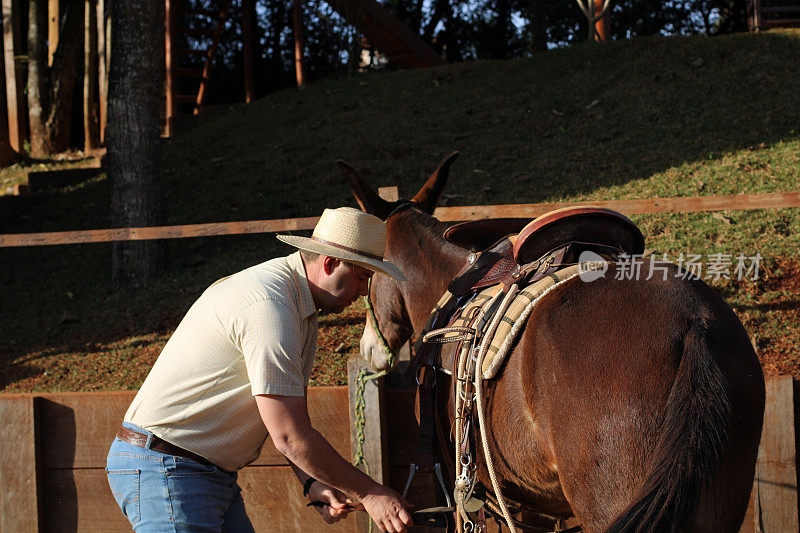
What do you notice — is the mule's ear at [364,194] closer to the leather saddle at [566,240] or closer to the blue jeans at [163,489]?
the leather saddle at [566,240]

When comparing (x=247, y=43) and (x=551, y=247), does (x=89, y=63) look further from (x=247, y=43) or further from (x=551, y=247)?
(x=551, y=247)

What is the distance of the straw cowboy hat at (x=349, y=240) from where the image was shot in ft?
8.13

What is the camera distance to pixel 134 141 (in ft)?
A: 26.6

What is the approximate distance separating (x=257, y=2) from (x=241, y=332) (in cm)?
1593

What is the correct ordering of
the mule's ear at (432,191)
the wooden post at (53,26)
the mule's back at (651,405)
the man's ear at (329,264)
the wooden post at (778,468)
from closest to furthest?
the mule's back at (651,405)
the man's ear at (329,264)
the wooden post at (778,468)
the mule's ear at (432,191)
the wooden post at (53,26)

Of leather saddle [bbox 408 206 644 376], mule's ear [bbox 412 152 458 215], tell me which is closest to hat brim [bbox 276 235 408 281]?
leather saddle [bbox 408 206 644 376]

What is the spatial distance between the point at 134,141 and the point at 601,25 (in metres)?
9.47

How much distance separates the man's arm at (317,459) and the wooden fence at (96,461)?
95cm

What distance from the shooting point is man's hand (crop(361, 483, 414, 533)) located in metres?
2.33

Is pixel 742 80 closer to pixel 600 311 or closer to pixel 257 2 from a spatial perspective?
pixel 600 311

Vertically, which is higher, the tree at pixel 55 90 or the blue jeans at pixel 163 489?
the tree at pixel 55 90

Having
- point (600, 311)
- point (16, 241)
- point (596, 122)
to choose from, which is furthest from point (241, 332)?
point (596, 122)

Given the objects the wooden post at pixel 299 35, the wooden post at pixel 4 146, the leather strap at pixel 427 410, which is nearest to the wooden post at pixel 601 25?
the wooden post at pixel 299 35

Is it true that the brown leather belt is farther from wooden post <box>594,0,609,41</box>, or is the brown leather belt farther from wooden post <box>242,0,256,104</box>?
wooden post <box>594,0,609,41</box>
